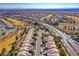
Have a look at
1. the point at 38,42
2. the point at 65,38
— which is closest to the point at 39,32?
the point at 38,42

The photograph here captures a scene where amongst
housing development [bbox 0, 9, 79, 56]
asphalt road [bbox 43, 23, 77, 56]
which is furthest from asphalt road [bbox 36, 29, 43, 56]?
asphalt road [bbox 43, 23, 77, 56]

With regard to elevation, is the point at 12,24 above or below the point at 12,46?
above

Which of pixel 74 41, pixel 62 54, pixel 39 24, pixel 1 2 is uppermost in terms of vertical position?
pixel 1 2

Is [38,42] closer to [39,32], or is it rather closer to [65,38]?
[39,32]

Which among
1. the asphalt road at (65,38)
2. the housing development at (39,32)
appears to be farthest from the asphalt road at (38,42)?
the asphalt road at (65,38)

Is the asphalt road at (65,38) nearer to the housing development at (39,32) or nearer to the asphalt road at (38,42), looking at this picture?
the housing development at (39,32)

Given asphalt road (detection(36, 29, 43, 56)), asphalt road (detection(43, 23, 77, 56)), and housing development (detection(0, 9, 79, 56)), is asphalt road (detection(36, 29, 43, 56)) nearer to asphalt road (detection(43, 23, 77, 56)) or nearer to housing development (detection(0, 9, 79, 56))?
housing development (detection(0, 9, 79, 56))

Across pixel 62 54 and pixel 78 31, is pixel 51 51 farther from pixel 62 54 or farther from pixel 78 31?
pixel 78 31

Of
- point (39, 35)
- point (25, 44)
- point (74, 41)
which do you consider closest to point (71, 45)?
point (74, 41)
